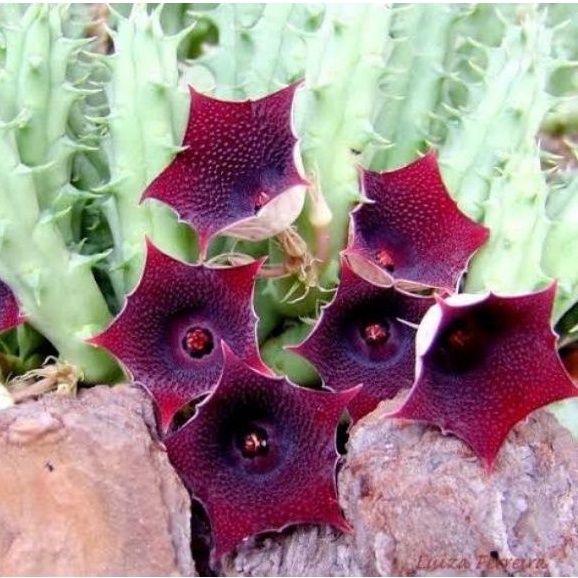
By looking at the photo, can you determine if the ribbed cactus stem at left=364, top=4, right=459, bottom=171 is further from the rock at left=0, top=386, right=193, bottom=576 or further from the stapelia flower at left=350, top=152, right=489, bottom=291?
the rock at left=0, top=386, right=193, bottom=576

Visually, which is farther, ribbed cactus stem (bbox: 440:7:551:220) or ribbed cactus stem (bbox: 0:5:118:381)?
ribbed cactus stem (bbox: 440:7:551:220)

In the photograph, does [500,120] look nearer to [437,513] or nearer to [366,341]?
[366,341]

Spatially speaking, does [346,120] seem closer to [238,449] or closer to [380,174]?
[380,174]

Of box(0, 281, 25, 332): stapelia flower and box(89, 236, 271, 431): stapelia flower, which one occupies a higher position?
Result: box(89, 236, 271, 431): stapelia flower

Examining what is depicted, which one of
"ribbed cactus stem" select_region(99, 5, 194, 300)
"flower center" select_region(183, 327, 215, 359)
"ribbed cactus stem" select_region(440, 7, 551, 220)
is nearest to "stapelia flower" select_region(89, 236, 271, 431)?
"flower center" select_region(183, 327, 215, 359)

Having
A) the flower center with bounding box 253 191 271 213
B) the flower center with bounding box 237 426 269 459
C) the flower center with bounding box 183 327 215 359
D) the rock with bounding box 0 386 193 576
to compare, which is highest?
the flower center with bounding box 253 191 271 213

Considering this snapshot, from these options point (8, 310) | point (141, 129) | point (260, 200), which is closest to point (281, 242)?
point (260, 200)
